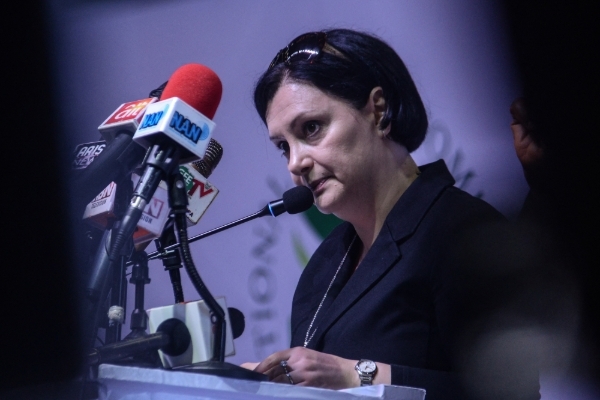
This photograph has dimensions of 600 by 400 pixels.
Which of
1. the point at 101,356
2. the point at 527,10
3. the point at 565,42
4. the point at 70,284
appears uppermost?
the point at 527,10

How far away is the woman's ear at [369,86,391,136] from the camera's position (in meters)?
1.63

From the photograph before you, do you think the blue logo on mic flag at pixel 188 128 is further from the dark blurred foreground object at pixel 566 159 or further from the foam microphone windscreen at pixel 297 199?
the dark blurred foreground object at pixel 566 159

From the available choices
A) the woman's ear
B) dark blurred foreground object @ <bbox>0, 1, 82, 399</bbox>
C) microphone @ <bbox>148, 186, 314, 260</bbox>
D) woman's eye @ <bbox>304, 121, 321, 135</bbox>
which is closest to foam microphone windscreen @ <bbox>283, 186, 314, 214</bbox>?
microphone @ <bbox>148, 186, 314, 260</bbox>

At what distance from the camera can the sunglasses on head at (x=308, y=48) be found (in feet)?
5.39

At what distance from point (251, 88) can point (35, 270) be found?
1.19 meters

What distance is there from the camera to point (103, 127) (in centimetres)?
136

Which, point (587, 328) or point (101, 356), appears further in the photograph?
point (587, 328)

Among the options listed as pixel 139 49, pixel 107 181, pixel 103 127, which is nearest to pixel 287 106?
pixel 103 127

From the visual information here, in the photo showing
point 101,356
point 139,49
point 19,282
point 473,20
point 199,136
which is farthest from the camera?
point 139,49

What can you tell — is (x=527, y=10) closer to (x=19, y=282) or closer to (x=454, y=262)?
(x=454, y=262)

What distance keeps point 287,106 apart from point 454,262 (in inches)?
23.0

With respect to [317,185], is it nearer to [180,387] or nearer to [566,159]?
[566,159]

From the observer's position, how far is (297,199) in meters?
1.48

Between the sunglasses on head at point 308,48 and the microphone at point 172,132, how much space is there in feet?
1.60
